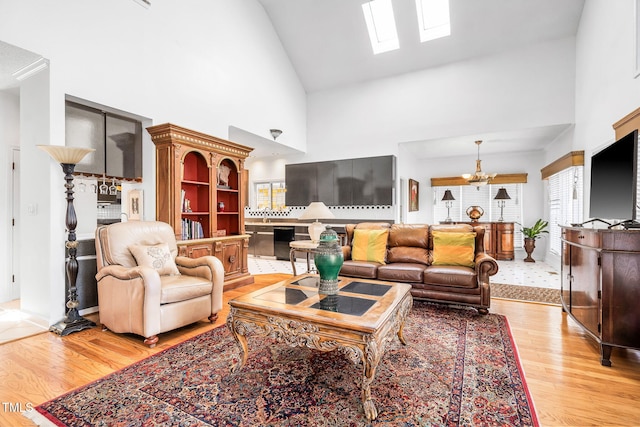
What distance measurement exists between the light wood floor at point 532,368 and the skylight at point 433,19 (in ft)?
16.9

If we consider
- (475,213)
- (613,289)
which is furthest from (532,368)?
(475,213)

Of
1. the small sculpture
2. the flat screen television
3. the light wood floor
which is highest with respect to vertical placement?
the small sculpture

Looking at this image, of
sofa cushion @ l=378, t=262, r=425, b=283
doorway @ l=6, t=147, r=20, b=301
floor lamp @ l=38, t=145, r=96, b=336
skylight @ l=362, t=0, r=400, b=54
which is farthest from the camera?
skylight @ l=362, t=0, r=400, b=54

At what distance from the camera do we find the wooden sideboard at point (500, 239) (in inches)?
292

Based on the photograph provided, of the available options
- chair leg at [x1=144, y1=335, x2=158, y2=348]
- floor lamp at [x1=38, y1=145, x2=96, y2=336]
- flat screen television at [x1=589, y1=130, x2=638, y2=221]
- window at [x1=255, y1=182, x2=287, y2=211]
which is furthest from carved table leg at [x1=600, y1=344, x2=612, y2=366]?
window at [x1=255, y1=182, x2=287, y2=211]

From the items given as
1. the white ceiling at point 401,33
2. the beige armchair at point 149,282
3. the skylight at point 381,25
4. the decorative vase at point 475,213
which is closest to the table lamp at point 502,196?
the decorative vase at point 475,213

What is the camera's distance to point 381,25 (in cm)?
618

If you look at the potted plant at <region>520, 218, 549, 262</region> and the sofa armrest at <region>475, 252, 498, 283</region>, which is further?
the potted plant at <region>520, 218, 549, 262</region>

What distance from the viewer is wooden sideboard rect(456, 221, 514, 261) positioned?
742 cm

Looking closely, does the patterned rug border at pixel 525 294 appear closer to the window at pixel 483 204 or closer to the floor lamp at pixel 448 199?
the window at pixel 483 204

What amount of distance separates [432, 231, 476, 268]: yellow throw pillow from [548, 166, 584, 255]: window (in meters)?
1.84

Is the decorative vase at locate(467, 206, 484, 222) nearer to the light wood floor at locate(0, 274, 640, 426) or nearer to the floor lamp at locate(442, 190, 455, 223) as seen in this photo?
the floor lamp at locate(442, 190, 455, 223)

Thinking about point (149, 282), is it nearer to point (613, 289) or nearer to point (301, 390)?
point (301, 390)

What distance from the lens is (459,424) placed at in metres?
1.66
